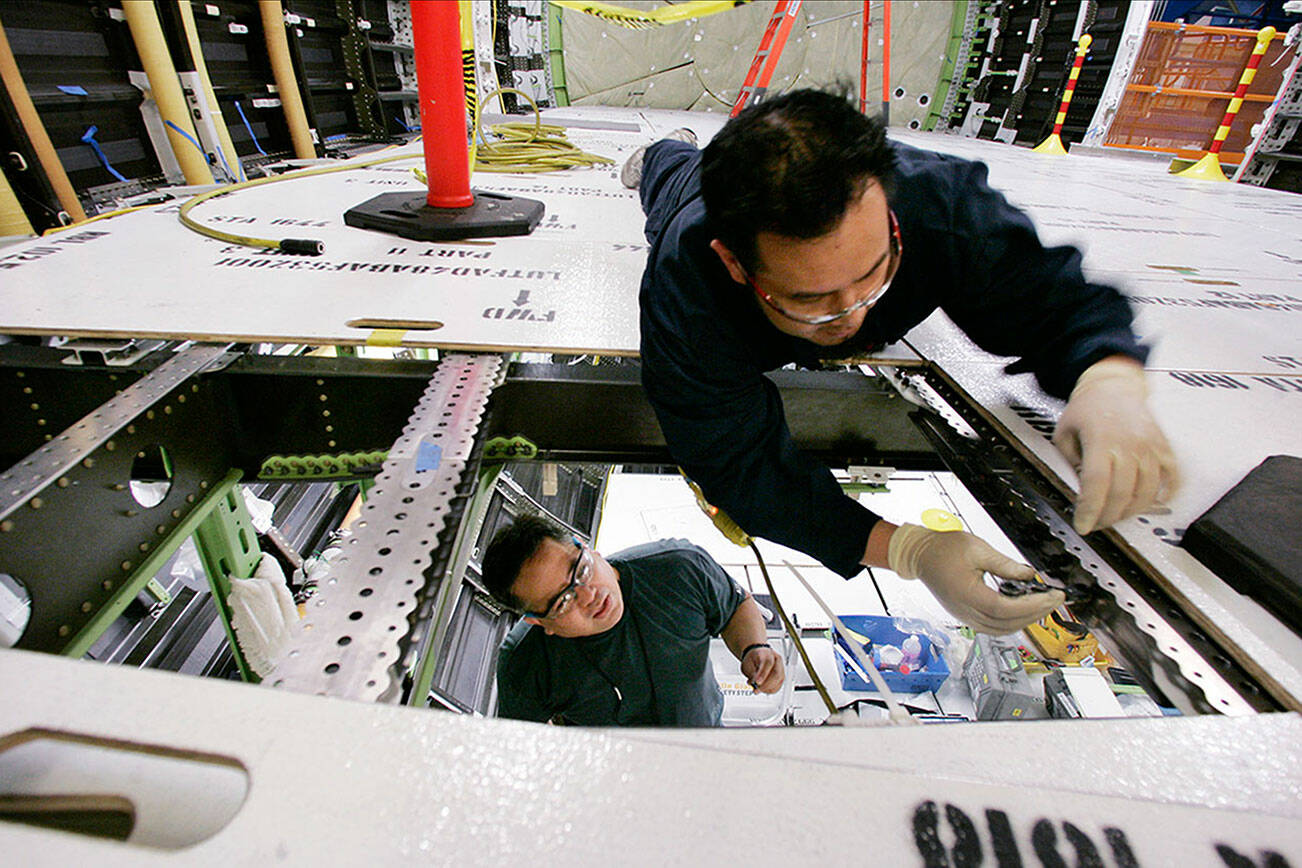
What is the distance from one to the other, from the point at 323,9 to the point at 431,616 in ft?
17.2

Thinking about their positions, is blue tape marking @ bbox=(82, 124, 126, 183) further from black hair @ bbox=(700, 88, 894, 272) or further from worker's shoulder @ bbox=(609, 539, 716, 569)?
black hair @ bbox=(700, 88, 894, 272)

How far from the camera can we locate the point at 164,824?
1.32 feet

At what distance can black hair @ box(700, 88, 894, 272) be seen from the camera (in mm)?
748

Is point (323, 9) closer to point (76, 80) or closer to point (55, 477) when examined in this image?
point (76, 80)

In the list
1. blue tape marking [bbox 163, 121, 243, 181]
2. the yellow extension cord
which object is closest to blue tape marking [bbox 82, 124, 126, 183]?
blue tape marking [bbox 163, 121, 243, 181]

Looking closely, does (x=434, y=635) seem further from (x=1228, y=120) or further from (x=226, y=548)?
(x=1228, y=120)

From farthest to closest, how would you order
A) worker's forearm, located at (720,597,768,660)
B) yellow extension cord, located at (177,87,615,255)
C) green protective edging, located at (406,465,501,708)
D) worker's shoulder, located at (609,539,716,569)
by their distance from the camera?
1. yellow extension cord, located at (177,87,615,255)
2. worker's forearm, located at (720,597,768,660)
3. worker's shoulder, located at (609,539,716,569)
4. green protective edging, located at (406,465,501,708)

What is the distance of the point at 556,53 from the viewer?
6469 mm

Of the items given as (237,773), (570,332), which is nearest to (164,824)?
(237,773)

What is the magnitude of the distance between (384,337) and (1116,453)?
1246 millimetres

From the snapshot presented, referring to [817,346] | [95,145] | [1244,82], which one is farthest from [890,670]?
[1244,82]

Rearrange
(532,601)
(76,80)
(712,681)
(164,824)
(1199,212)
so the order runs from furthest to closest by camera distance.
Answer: (1199,212), (76,80), (712,681), (532,601), (164,824)

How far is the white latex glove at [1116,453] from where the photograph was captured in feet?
2.49

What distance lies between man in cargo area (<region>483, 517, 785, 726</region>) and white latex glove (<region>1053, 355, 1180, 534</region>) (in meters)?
1.29
